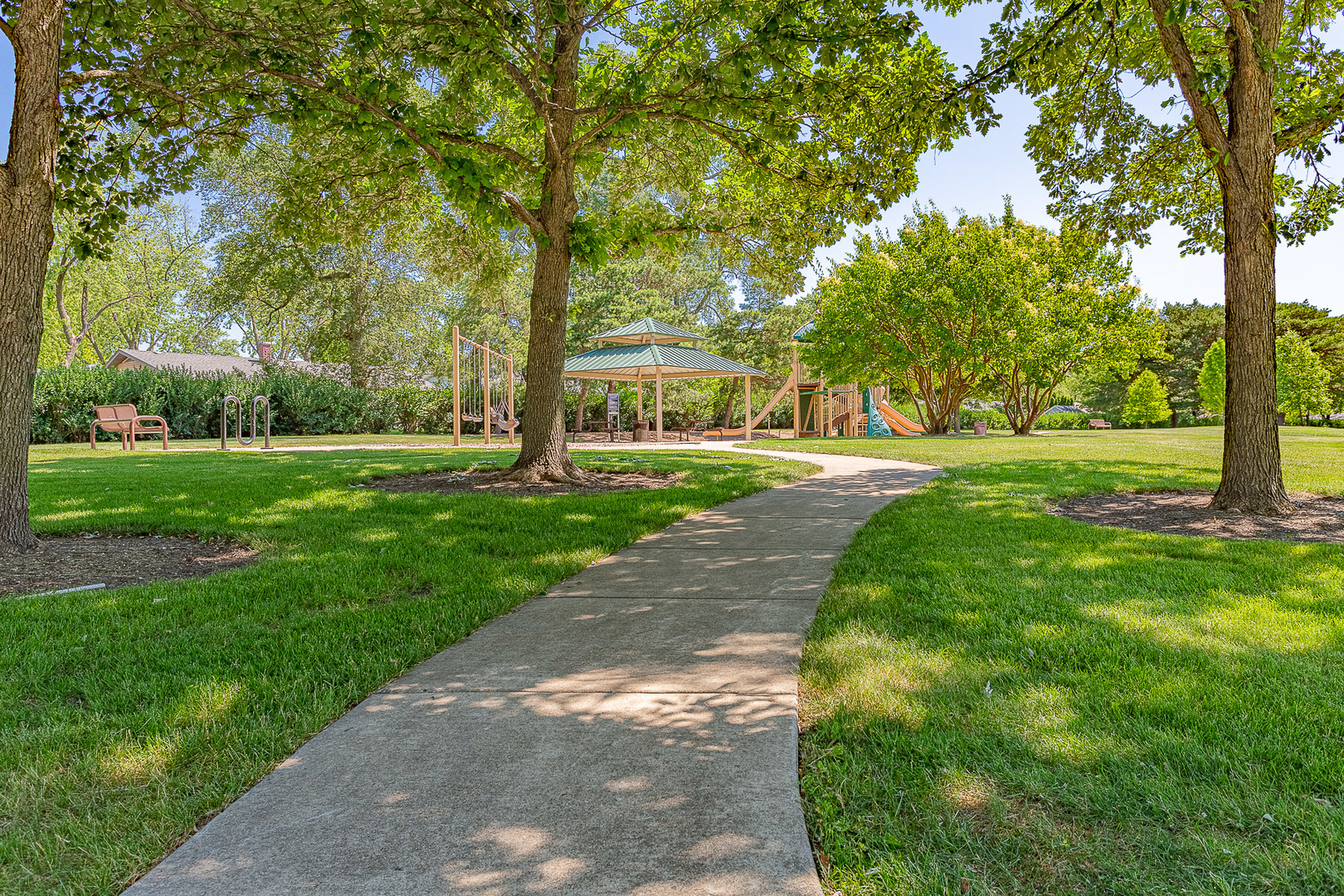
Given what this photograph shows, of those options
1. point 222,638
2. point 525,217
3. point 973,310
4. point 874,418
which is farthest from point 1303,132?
point 874,418

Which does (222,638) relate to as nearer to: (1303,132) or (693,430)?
(1303,132)

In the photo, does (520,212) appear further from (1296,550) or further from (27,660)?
Result: (1296,550)

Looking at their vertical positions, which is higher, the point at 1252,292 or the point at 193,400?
the point at 1252,292

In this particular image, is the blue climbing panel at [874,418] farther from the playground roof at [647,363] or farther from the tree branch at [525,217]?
the tree branch at [525,217]

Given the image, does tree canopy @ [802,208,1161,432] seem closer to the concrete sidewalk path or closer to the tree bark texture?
the tree bark texture

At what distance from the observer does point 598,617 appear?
4023 millimetres

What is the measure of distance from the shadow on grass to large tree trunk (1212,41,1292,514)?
7.98ft

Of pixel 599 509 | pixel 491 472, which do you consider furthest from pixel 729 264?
pixel 599 509

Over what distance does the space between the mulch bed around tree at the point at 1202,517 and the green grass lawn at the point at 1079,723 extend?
0.90 meters

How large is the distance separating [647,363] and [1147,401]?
137 feet

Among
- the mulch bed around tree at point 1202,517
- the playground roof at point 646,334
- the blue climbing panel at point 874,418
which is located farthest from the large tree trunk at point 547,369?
the blue climbing panel at point 874,418

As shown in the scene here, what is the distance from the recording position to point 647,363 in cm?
2219

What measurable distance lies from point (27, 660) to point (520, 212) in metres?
6.61

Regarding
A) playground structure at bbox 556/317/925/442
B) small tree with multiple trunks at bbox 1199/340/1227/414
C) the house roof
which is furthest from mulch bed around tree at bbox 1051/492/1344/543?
small tree with multiple trunks at bbox 1199/340/1227/414
